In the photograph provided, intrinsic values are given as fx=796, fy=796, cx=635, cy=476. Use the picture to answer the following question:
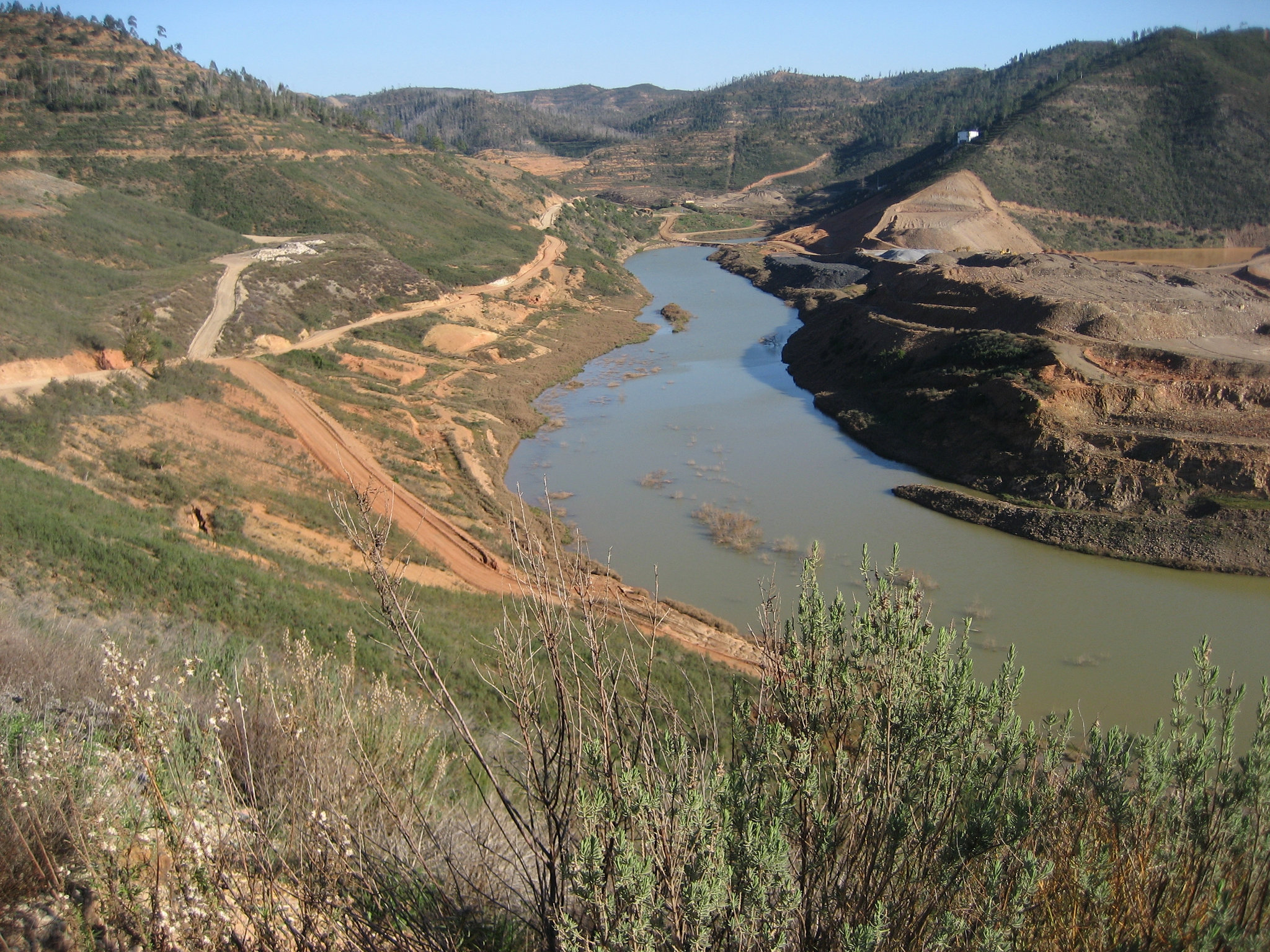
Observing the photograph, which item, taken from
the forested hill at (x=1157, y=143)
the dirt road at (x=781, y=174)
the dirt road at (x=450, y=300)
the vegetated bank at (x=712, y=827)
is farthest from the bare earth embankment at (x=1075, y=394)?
the dirt road at (x=781, y=174)

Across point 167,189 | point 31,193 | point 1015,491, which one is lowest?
point 1015,491

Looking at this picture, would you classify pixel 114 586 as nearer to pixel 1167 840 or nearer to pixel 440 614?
pixel 440 614

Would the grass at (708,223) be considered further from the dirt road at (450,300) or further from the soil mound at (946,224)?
the dirt road at (450,300)

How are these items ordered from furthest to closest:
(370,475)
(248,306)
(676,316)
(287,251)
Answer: (676,316)
(287,251)
(248,306)
(370,475)

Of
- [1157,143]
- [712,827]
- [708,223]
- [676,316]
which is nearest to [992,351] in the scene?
[676,316]

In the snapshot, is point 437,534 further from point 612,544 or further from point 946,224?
point 946,224
